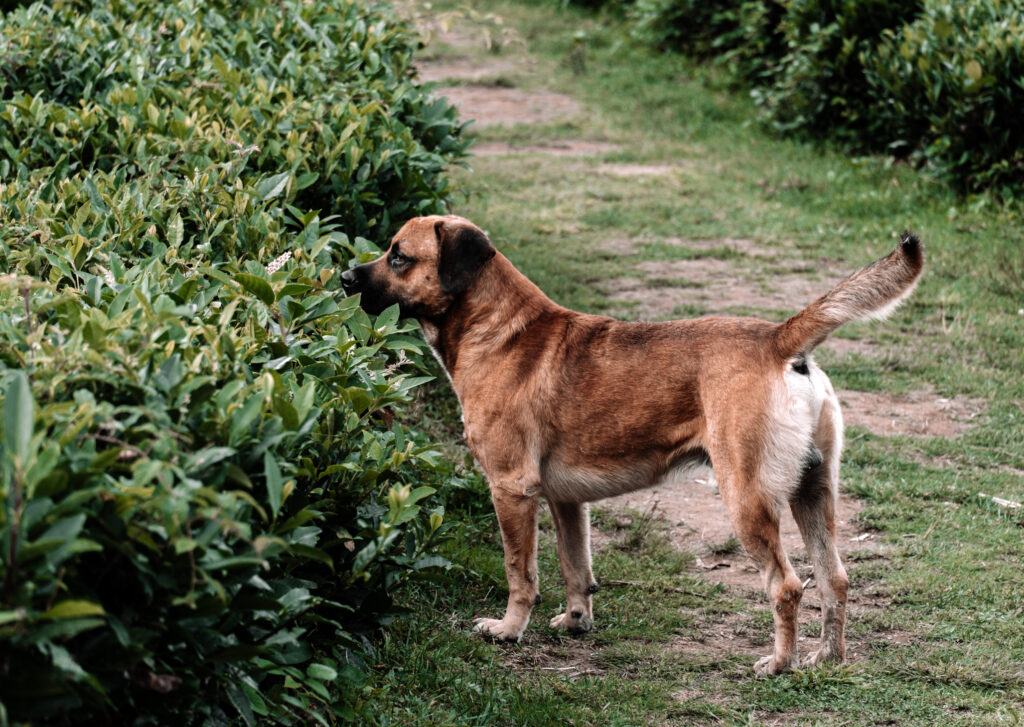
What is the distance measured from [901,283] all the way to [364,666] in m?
2.44

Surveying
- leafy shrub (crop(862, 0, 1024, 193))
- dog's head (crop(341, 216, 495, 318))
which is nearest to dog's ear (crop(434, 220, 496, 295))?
dog's head (crop(341, 216, 495, 318))

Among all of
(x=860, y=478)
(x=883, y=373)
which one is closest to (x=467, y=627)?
(x=860, y=478)

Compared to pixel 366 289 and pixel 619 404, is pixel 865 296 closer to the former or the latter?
pixel 619 404

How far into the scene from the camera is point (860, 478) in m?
6.22

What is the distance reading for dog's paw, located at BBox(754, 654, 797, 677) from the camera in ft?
14.2

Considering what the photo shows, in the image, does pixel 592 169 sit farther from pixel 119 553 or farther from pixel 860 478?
pixel 119 553

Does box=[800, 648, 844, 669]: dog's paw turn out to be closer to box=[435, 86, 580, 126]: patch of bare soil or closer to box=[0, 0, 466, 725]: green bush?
box=[0, 0, 466, 725]: green bush

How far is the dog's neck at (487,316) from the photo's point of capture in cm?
480

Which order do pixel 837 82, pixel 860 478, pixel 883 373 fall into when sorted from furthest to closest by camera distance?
pixel 837 82 → pixel 883 373 → pixel 860 478

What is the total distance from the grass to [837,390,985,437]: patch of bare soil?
90 mm

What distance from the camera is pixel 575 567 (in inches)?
190

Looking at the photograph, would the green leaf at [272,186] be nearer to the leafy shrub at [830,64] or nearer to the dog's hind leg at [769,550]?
the dog's hind leg at [769,550]

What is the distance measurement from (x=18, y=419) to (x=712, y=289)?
7.46 meters

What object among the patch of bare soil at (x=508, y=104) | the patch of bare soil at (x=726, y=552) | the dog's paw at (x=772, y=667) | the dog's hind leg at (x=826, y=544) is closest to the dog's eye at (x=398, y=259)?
the patch of bare soil at (x=726, y=552)
